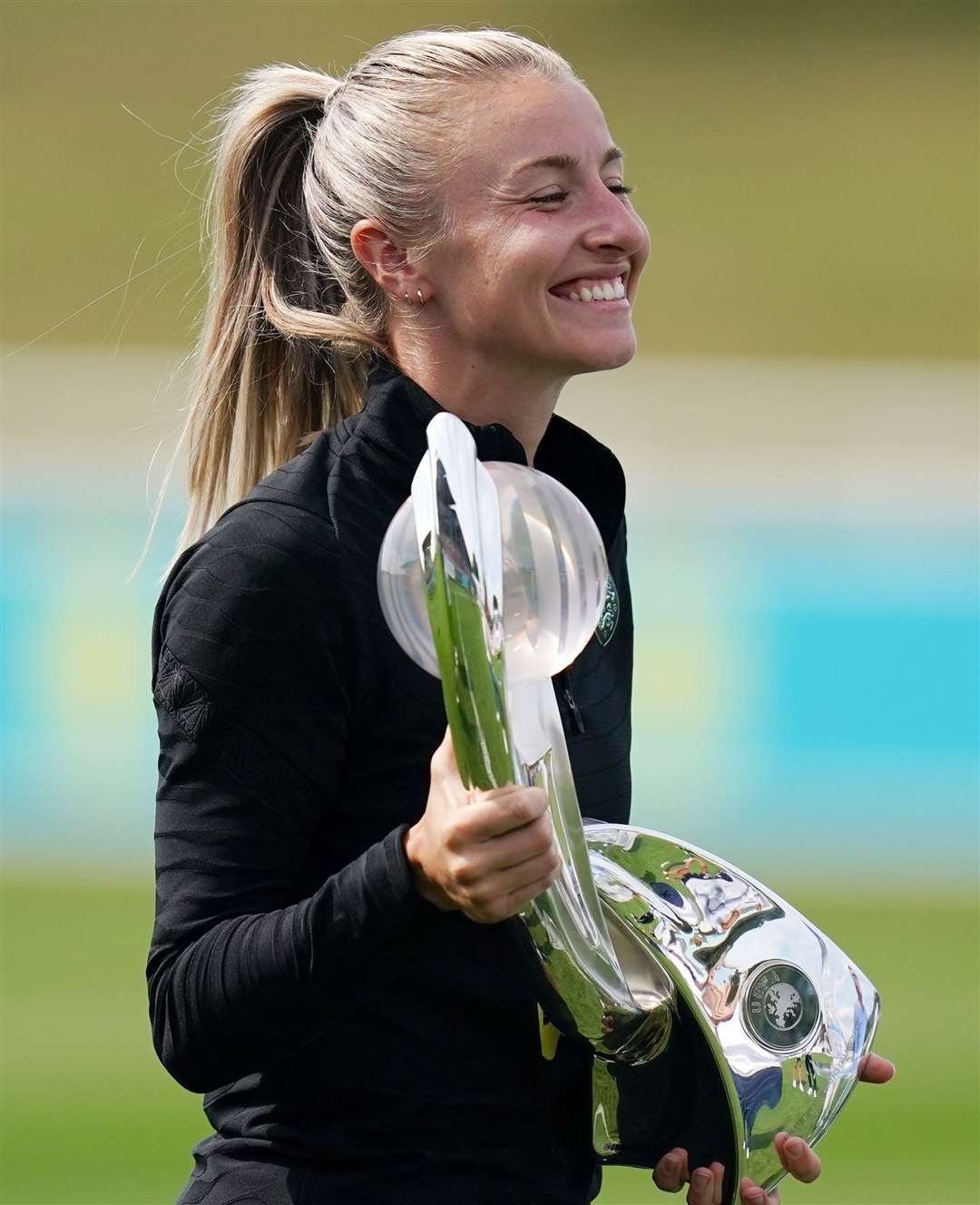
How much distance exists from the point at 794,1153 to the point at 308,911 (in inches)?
10.7

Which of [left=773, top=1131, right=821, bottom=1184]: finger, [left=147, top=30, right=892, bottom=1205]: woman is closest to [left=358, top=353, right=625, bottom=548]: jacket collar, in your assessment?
[left=147, top=30, right=892, bottom=1205]: woman

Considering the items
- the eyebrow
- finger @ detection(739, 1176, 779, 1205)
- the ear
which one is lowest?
finger @ detection(739, 1176, 779, 1205)

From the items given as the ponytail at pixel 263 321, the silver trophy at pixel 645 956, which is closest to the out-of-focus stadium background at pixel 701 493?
the ponytail at pixel 263 321

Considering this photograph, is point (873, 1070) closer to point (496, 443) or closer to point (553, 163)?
point (496, 443)

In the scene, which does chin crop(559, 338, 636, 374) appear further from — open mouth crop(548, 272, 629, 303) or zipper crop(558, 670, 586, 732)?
zipper crop(558, 670, 586, 732)

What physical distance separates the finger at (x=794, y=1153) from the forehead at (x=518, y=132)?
496 millimetres

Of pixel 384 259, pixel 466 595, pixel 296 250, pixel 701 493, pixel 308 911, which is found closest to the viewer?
pixel 466 595

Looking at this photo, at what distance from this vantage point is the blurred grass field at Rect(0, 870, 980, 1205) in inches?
91.4

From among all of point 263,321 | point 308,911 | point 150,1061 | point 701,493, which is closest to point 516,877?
point 308,911

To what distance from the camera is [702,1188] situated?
81 cm

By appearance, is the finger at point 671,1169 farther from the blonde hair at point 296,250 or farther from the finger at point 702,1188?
the blonde hair at point 296,250

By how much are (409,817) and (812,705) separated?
10.3 feet

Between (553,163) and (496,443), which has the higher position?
(553,163)

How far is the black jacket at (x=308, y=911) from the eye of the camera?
0.75 meters
